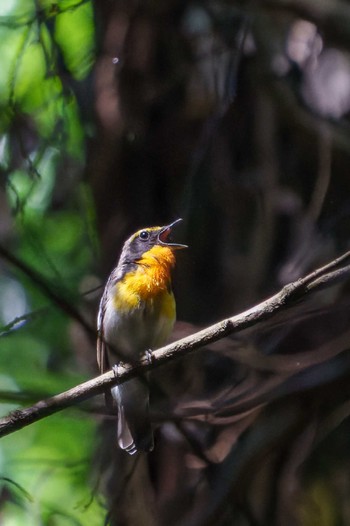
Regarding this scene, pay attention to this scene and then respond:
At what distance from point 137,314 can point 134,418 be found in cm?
43

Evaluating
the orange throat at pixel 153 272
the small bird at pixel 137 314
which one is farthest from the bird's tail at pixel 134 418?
the orange throat at pixel 153 272

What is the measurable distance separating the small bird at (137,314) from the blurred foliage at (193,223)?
6 centimetres

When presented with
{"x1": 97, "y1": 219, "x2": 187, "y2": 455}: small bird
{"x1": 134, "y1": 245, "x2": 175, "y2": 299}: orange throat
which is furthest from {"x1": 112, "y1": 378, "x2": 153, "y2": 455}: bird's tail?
{"x1": 134, "y1": 245, "x2": 175, "y2": 299}: orange throat

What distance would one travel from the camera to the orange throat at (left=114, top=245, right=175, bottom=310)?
82.0 inches

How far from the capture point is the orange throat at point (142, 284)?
208cm

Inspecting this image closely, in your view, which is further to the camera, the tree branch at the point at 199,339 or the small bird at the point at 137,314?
the small bird at the point at 137,314

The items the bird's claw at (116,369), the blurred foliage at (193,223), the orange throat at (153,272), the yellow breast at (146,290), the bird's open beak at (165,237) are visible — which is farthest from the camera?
the blurred foliage at (193,223)

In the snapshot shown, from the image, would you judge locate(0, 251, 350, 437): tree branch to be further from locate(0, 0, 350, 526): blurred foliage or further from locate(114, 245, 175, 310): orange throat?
locate(114, 245, 175, 310): orange throat

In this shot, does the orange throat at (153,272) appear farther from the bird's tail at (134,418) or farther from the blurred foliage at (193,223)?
the bird's tail at (134,418)

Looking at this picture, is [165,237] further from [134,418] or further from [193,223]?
[193,223]

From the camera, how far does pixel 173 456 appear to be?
7.75 feet

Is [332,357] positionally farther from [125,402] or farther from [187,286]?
[125,402]

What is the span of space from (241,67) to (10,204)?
105cm

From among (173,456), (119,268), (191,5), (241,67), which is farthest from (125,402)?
(191,5)
